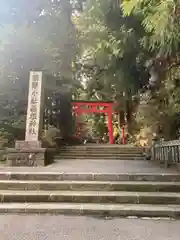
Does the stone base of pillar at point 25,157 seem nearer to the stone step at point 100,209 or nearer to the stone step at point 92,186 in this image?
the stone step at point 92,186

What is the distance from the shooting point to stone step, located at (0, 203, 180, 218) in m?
3.75

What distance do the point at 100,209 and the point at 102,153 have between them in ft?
23.0

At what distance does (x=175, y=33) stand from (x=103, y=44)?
508 centimetres

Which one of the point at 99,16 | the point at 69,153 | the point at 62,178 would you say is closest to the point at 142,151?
the point at 69,153

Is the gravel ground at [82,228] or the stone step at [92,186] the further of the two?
the stone step at [92,186]

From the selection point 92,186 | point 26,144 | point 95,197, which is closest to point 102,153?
point 26,144

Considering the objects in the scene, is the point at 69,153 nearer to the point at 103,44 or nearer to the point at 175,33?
the point at 103,44

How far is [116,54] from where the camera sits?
29.3ft

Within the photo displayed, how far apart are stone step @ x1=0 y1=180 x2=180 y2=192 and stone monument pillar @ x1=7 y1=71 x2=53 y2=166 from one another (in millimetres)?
2053

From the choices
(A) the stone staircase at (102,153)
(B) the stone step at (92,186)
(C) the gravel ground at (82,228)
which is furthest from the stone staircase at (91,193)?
(A) the stone staircase at (102,153)

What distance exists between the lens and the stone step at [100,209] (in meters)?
3.75

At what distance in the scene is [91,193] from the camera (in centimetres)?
438

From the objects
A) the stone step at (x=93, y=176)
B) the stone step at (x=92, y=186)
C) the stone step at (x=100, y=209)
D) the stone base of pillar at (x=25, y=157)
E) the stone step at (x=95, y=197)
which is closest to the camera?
the stone step at (x=100, y=209)

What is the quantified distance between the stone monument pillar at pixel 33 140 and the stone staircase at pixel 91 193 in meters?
1.69
